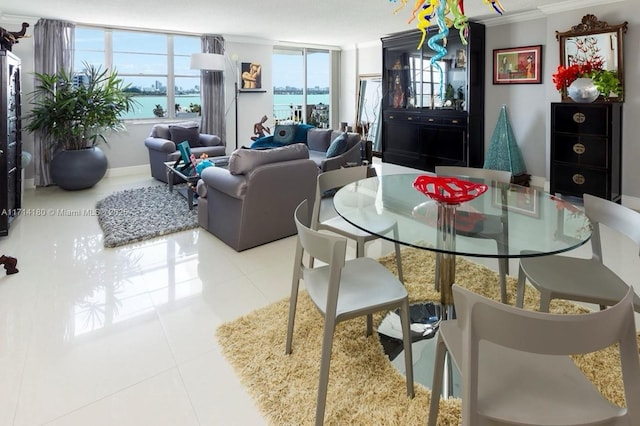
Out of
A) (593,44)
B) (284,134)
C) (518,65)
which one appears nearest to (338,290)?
(284,134)

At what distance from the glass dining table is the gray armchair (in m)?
4.02

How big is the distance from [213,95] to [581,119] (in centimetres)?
553

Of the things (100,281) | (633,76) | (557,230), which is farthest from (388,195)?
(633,76)

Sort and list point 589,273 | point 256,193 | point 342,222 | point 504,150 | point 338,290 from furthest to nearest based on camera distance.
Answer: point 504,150, point 256,193, point 342,222, point 589,273, point 338,290

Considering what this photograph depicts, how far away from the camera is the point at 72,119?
5.36 metres

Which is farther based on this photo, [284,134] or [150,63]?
[150,63]

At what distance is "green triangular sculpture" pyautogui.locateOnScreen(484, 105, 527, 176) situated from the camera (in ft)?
18.7

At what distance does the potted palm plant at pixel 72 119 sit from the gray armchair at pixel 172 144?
2.14ft

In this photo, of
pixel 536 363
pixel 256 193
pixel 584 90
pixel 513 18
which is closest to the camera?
pixel 536 363

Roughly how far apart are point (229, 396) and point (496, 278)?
1.96 m

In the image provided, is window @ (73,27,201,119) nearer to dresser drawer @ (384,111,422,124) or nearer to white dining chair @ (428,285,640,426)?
dresser drawer @ (384,111,422,124)

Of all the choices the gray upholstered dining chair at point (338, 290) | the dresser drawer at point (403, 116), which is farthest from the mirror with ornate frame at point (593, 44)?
the gray upholstered dining chair at point (338, 290)

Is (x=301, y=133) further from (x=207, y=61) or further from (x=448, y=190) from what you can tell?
(x=448, y=190)

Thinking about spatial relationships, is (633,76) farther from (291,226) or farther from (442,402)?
(442,402)
